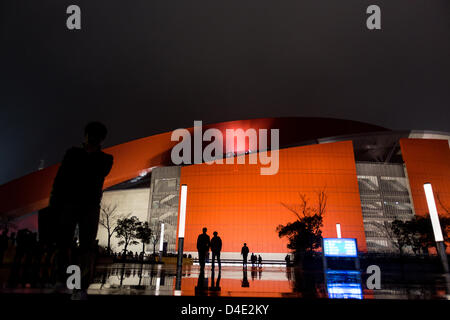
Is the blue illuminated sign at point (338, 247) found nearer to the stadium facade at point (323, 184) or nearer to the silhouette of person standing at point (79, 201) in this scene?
the silhouette of person standing at point (79, 201)

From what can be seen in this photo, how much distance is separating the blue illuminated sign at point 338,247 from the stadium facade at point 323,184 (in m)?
22.2

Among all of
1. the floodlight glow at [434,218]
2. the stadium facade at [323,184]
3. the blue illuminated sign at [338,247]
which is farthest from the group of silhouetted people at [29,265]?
the stadium facade at [323,184]

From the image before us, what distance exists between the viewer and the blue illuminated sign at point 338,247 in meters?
8.00

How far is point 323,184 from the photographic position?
1313 inches

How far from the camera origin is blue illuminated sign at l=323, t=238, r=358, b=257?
26.2ft

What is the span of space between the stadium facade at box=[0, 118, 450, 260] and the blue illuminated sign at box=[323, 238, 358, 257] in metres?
22.2

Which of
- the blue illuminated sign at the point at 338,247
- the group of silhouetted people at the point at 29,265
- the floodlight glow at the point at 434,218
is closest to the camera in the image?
the group of silhouetted people at the point at 29,265

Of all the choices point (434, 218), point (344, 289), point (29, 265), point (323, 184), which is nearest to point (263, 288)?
point (344, 289)

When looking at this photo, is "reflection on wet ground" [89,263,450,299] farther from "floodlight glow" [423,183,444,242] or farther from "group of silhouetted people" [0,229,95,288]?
"floodlight glow" [423,183,444,242]

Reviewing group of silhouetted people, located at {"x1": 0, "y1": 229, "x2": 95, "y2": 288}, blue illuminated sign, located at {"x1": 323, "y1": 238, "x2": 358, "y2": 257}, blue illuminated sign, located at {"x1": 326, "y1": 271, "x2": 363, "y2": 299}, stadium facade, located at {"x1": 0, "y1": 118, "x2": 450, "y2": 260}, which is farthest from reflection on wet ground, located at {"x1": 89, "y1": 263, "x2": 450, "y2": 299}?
stadium facade, located at {"x1": 0, "y1": 118, "x2": 450, "y2": 260}

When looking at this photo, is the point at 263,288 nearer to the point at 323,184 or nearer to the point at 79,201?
the point at 79,201

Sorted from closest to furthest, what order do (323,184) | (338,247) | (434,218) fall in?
(434,218), (338,247), (323,184)

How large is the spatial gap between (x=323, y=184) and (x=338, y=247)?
27.0m
